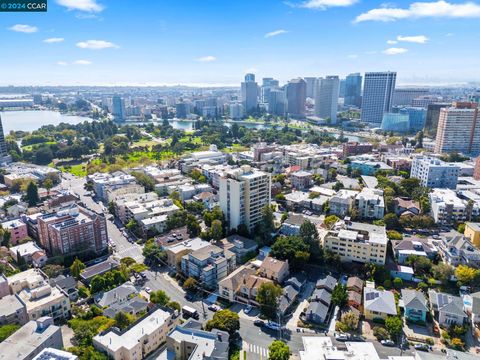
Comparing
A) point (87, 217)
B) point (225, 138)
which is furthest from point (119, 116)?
point (87, 217)

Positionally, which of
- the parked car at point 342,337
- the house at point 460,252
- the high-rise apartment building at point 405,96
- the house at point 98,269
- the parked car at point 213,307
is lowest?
the parked car at point 213,307

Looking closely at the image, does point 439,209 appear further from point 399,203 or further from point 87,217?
point 87,217

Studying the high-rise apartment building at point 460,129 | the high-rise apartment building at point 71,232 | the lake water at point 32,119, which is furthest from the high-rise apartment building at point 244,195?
the lake water at point 32,119

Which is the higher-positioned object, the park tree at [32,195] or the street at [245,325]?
the park tree at [32,195]

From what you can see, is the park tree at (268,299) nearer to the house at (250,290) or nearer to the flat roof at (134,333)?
the house at (250,290)

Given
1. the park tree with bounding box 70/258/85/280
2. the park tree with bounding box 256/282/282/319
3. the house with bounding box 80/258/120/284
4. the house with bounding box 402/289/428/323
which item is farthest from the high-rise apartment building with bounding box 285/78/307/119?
the park tree with bounding box 256/282/282/319

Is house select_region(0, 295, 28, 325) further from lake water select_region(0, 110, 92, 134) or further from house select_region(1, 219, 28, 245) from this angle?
lake water select_region(0, 110, 92, 134)
